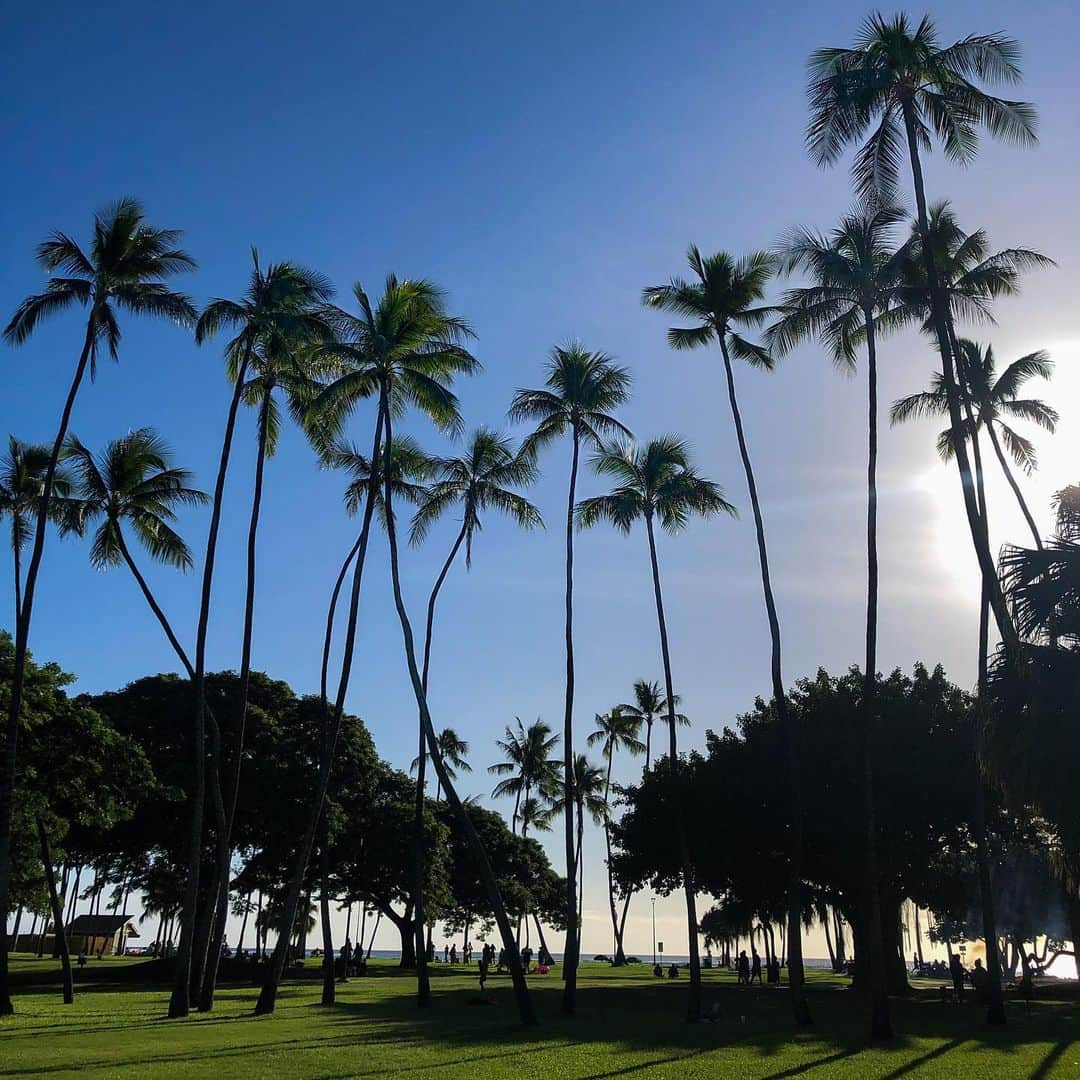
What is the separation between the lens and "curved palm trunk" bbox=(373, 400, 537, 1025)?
2448cm

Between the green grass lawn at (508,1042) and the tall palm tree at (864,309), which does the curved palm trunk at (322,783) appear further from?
the tall palm tree at (864,309)

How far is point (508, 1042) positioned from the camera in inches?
831

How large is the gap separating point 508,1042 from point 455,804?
6383mm

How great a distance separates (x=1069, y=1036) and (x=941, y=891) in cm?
2212

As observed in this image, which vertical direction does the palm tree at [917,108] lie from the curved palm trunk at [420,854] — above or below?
above

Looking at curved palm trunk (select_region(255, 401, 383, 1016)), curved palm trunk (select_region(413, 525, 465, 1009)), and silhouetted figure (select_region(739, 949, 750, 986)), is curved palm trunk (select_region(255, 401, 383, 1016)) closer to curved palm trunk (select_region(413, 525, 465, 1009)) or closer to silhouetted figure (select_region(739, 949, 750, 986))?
curved palm trunk (select_region(413, 525, 465, 1009))

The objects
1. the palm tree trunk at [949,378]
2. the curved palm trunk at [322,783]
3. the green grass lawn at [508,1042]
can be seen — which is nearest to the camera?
the green grass lawn at [508,1042]

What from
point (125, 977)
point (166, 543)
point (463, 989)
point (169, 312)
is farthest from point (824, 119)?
point (125, 977)

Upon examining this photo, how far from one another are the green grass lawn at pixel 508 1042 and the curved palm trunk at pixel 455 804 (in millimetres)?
1005

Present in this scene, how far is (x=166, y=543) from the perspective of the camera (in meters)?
32.4

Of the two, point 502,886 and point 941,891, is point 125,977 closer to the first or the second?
Result: point 502,886

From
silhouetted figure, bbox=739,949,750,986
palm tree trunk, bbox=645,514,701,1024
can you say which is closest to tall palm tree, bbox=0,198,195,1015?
palm tree trunk, bbox=645,514,701,1024

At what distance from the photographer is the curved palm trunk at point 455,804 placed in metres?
24.5

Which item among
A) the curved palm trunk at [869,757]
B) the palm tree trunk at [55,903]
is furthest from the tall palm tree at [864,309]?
the palm tree trunk at [55,903]
